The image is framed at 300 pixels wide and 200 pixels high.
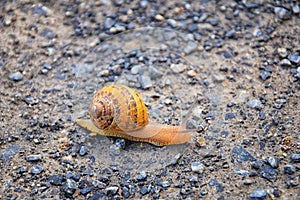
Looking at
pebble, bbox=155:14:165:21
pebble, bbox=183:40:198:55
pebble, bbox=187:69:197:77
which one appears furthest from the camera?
pebble, bbox=155:14:165:21

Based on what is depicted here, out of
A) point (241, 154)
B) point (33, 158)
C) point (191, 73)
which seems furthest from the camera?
point (191, 73)

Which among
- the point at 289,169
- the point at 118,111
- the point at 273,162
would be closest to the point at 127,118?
the point at 118,111

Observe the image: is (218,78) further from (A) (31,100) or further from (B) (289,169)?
(A) (31,100)

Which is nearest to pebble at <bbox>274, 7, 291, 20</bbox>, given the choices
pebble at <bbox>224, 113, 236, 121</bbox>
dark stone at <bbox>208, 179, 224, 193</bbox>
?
pebble at <bbox>224, 113, 236, 121</bbox>

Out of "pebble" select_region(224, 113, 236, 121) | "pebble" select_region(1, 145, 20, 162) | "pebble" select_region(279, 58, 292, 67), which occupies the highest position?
"pebble" select_region(1, 145, 20, 162)

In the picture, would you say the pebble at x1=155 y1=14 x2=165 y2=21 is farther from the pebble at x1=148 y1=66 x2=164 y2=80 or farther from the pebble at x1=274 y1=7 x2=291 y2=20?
the pebble at x1=274 y1=7 x2=291 y2=20
